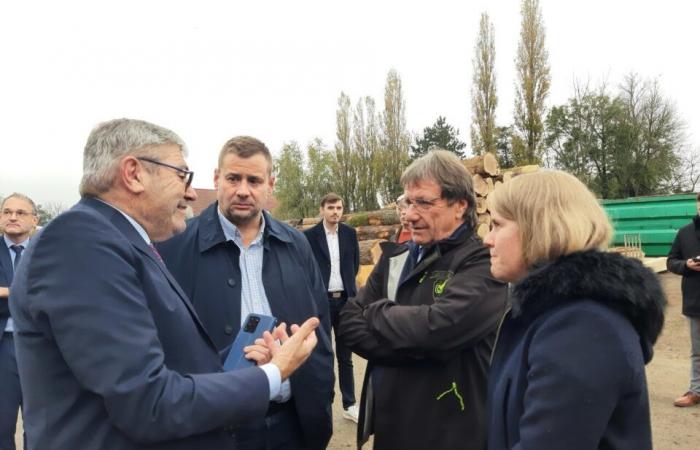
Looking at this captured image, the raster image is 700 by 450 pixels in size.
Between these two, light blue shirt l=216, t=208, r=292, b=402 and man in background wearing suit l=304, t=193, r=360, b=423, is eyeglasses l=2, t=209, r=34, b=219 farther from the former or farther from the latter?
light blue shirt l=216, t=208, r=292, b=402

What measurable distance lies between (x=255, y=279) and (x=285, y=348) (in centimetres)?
76

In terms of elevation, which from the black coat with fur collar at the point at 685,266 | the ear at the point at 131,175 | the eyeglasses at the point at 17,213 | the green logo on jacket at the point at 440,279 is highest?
the ear at the point at 131,175

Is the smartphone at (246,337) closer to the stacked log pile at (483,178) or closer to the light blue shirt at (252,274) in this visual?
the light blue shirt at (252,274)

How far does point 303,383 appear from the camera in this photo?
2.14m

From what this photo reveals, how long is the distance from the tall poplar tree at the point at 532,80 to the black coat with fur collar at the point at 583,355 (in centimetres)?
2402

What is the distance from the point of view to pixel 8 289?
12.5ft

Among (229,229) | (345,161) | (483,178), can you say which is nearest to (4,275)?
(229,229)

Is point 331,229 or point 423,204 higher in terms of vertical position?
point 423,204

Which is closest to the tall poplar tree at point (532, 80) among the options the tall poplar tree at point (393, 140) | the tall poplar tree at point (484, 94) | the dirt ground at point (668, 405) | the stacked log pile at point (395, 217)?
the tall poplar tree at point (484, 94)

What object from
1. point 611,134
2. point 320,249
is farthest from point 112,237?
point 611,134

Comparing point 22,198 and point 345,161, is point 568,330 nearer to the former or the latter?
point 22,198

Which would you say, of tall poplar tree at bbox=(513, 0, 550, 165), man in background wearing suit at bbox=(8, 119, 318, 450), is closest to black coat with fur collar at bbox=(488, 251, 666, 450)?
man in background wearing suit at bbox=(8, 119, 318, 450)

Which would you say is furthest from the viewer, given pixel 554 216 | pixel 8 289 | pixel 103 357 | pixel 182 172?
pixel 8 289

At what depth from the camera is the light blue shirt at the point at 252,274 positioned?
7.12 feet
